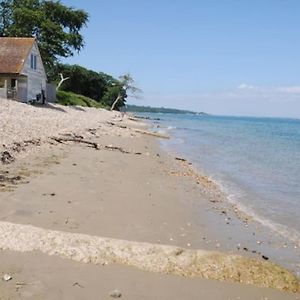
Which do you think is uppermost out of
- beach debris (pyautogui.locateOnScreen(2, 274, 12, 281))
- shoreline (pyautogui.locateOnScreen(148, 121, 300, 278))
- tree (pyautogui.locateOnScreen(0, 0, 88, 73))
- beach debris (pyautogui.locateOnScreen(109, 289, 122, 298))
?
tree (pyautogui.locateOnScreen(0, 0, 88, 73))

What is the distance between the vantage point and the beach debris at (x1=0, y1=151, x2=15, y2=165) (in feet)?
39.9

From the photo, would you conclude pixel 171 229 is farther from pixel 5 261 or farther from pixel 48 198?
pixel 5 261

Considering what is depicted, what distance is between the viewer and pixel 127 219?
8586 millimetres

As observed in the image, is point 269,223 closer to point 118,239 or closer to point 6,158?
point 118,239

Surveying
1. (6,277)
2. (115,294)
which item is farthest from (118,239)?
(6,277)

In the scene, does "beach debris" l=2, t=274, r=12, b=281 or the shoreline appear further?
the shoreline

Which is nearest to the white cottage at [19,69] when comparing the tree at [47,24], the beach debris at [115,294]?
the tree at [47,24]

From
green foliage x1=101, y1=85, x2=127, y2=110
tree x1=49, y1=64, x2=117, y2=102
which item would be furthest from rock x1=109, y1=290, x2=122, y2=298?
green foliage x1=101, y1=85, x2=127, y2=110

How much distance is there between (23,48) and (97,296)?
115ft

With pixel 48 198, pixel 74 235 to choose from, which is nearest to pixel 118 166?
pixel 48 198

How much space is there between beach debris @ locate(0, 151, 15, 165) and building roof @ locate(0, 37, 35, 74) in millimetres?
24214

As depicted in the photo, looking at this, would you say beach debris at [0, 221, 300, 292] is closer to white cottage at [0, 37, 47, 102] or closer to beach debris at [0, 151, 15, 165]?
beach debris at [0, 151, 15, 165]

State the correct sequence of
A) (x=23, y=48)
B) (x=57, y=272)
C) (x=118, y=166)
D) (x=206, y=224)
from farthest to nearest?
(x=23, y=48)
(x=118, y=166)
(x=206, y=224)
(x=57, y=272)

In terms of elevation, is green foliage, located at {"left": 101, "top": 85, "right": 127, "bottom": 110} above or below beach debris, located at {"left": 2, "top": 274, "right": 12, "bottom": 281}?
above
